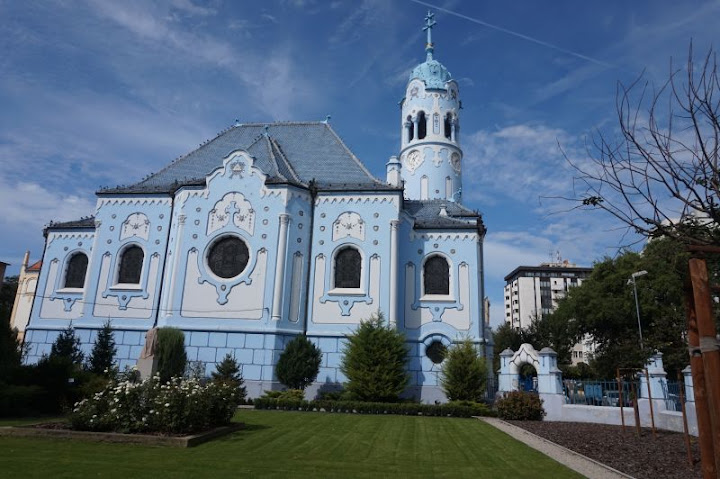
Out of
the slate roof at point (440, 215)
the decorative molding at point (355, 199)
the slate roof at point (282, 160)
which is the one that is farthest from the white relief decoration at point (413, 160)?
the decorative molding at point (355, 199)

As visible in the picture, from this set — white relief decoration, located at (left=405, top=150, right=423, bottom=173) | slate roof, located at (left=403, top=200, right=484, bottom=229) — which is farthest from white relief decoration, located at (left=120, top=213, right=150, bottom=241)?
white relief decoration, located at (left=405, top=150, right=423, bottom=173)

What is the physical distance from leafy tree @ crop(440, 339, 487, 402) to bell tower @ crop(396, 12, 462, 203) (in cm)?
1536

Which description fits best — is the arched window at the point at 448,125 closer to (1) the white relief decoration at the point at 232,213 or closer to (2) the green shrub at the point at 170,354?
(1) the white relief decoration at the point at 232,213

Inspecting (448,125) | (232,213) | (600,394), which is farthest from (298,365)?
(448,125)

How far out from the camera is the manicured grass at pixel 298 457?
848 centimetres

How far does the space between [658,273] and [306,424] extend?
31.1m

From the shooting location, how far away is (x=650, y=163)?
5598 mm

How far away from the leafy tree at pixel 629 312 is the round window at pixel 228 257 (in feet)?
81.2

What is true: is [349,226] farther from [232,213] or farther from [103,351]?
[103,351]

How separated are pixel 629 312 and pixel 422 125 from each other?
21.0 meters

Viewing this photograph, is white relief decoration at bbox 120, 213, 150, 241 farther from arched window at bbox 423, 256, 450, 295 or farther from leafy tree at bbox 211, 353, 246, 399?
arched window at bbox 423, 256, 450, 295

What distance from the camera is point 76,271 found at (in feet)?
99.9

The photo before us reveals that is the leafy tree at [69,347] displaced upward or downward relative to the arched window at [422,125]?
downward

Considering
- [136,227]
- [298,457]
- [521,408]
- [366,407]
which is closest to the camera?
[298,457]
